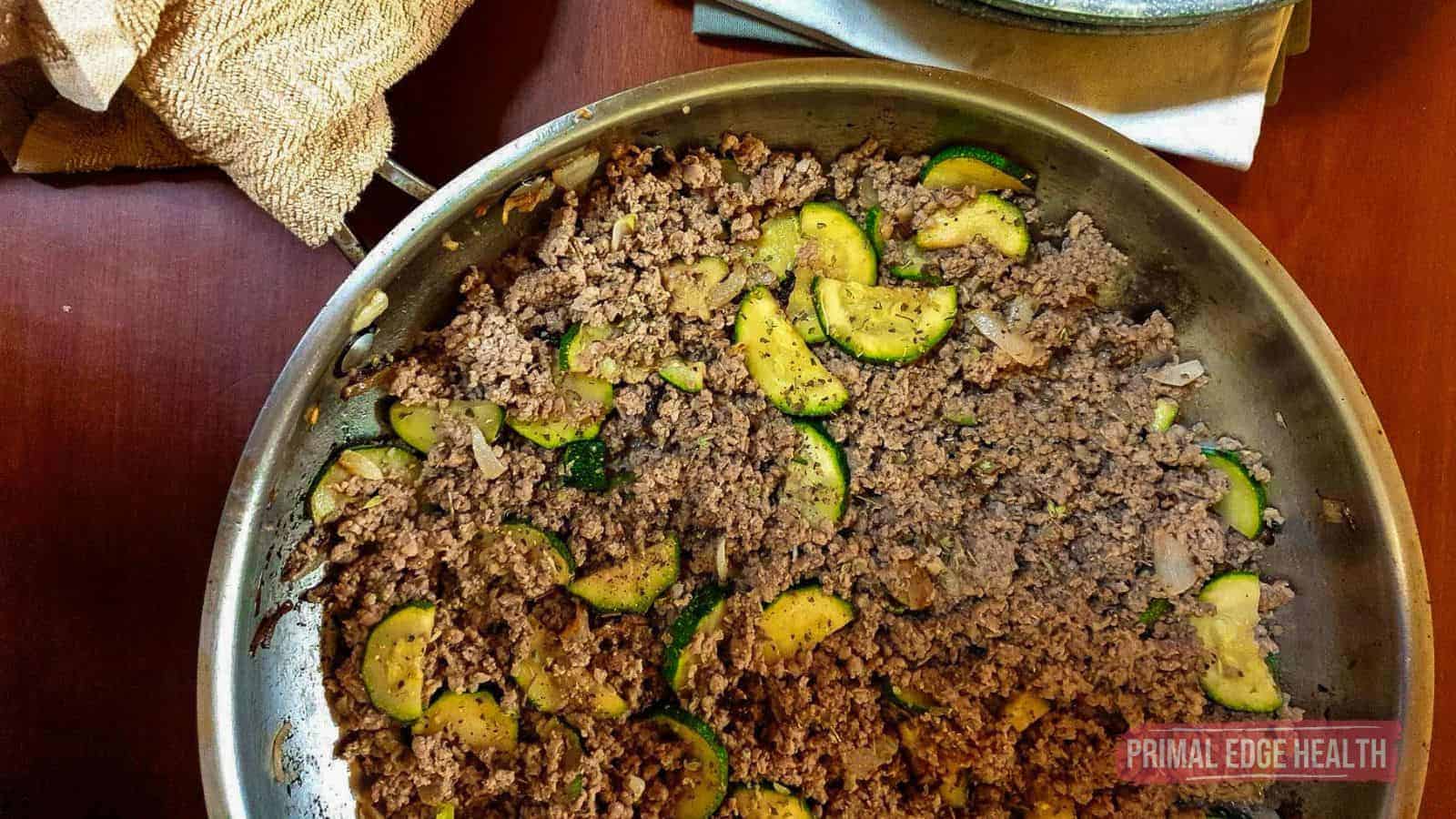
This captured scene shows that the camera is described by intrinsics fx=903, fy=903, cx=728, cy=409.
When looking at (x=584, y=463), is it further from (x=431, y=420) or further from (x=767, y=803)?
(x=767, y=803)

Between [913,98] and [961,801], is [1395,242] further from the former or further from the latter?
[961,801]

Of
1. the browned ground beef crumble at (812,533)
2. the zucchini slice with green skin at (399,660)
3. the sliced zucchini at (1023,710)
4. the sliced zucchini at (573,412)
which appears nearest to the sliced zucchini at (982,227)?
the browned ground beef crumble at (812,533)

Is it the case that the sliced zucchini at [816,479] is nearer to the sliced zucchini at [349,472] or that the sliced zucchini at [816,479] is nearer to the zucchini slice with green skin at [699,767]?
the zucchini slice with green skin at [699,767]

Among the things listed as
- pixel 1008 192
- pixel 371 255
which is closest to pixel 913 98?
pixel 1008 192

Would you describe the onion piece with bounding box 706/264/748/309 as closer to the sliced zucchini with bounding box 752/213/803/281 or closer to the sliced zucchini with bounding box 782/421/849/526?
the sliced zucchini with bounding box 752/213/803/281

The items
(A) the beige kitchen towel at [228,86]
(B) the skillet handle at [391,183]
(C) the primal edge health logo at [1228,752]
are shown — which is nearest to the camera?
(A) the beige kitchen towel at [228,86]

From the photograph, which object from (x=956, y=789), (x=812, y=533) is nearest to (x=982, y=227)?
(x=812, y=533)
